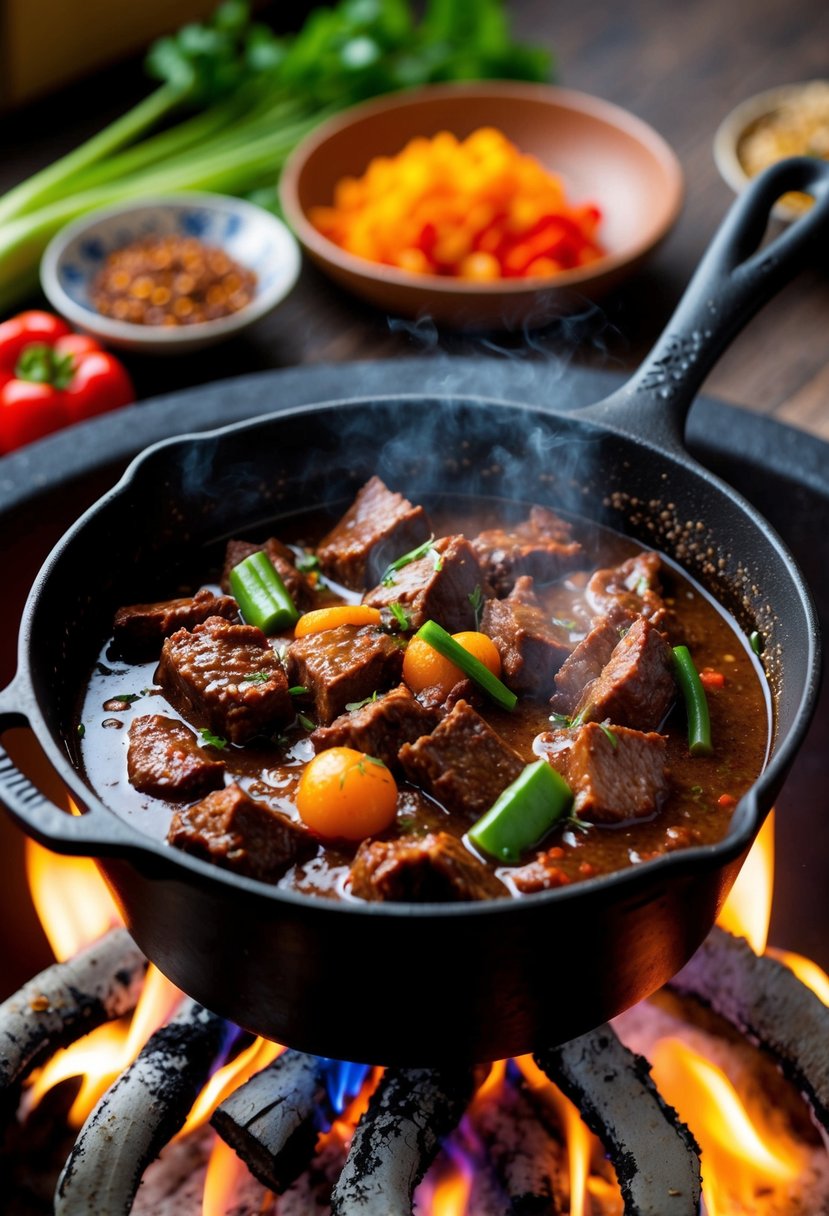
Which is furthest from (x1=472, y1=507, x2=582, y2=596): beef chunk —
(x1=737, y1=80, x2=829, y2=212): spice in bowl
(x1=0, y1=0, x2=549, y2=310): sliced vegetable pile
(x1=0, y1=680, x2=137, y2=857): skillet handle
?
(x1=737, y1=80, x2=829, y2=212): spice in bowl

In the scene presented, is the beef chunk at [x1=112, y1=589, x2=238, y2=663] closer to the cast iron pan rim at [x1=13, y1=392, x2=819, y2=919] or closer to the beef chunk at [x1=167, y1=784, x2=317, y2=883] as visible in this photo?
the cast iron pan rim at [x1=13, y1=392, x2=819, y2=919]

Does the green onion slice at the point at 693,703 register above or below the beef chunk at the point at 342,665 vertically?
below

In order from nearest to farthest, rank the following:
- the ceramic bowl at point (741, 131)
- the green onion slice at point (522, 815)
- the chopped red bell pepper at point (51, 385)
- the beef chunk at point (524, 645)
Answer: the green onion slice at point (522, 815)
the beef chunk at point (524, 645)
the chopped red bell pepper at point (51, 385)
the ceramic bowl at point (741, 131)

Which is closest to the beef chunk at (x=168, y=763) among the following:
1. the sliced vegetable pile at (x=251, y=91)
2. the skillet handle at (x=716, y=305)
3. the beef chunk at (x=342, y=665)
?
the beef chunk at (x=342, y=665)

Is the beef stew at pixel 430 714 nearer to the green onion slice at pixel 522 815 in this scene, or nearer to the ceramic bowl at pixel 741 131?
the green onion slice at pixel 522 815

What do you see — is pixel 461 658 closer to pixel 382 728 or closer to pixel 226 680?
pixel 382 728

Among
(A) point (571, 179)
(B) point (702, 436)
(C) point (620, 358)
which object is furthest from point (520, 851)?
(A) point (571, 179)

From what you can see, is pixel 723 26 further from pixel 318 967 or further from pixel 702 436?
pixel 318 967
